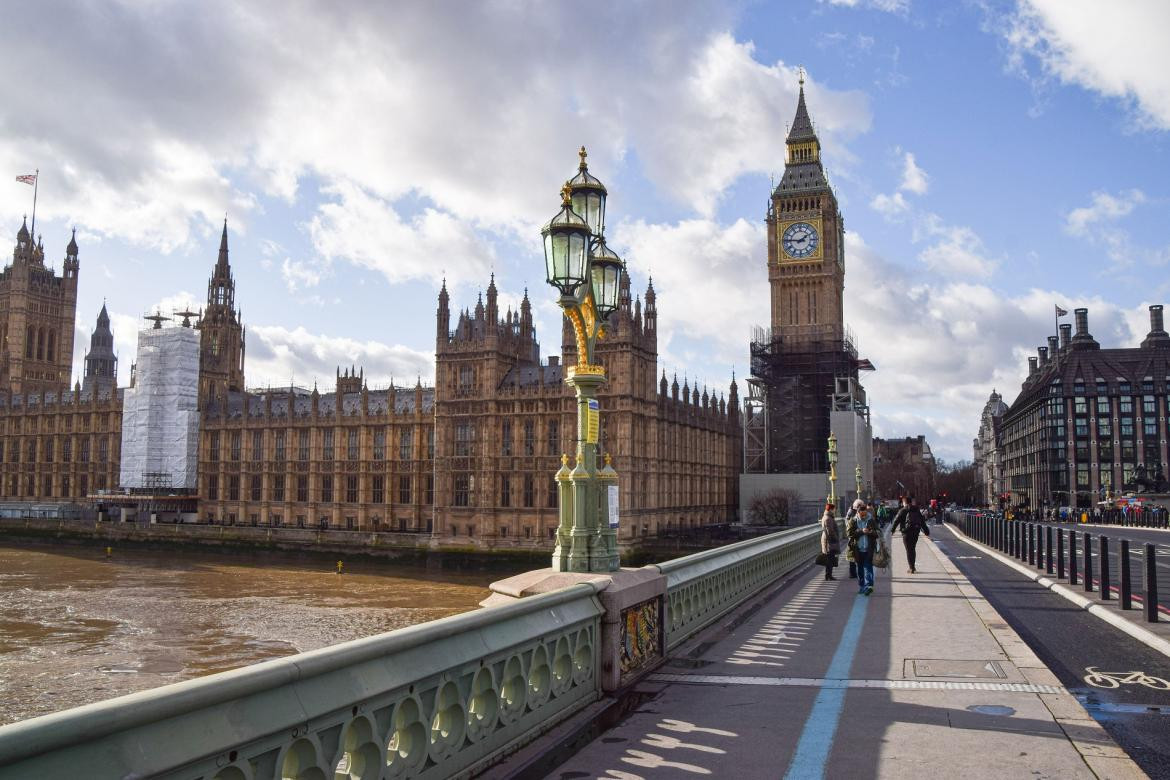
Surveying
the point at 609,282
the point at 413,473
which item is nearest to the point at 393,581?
the point at 413,473

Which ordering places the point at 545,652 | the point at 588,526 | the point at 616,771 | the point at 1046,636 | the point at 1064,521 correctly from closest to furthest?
the point at 616,771 → the point at 545,652 → the point at 588,526 → the point at 1046,636 → the point at 1064,521

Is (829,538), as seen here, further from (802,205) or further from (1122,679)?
(802,205)

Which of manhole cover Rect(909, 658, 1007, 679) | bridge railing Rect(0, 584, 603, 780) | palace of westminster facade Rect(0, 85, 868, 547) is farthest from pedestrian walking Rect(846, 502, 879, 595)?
palace of westminster facade Rect(0, 85, 868, 547)

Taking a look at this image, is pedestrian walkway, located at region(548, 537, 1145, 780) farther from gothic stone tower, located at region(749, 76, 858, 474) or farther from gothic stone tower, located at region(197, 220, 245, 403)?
gothic stone tower, located at region(197, 220, 245, 403)

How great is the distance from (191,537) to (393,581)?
29.6 metres

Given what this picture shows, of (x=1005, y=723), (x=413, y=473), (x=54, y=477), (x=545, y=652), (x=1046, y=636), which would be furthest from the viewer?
(x=54, y=477)

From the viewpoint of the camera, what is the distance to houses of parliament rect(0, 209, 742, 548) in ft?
217

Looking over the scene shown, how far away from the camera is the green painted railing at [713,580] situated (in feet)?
35.8

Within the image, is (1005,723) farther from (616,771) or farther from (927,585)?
(927,585)

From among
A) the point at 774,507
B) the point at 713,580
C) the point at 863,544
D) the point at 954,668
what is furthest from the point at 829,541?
the point at 774,507

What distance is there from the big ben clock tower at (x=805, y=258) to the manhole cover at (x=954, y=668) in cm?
7851

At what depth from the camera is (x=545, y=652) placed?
6934 millimetres

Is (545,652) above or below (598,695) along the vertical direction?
above

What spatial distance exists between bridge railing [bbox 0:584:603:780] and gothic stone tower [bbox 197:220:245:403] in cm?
9760
